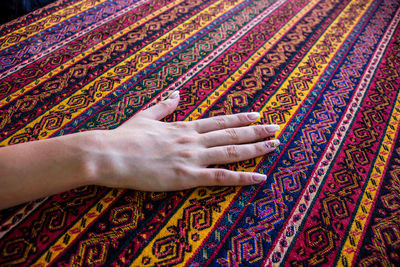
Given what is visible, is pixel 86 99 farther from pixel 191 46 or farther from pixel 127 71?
pixel 191 46

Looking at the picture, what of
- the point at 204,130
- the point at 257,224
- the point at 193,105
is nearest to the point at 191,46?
the point at 193,105

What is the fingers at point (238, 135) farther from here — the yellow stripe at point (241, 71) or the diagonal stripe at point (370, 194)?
the diagonal stripe at point (370, 194)

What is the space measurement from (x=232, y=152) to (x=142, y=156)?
279 millimetres

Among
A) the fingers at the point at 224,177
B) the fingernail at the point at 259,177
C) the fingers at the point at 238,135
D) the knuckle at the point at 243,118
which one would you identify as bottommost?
the fingernail at the point at 259,177

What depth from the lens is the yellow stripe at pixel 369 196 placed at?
24.7 inches

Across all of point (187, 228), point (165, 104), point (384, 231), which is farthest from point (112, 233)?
point (384, 231)

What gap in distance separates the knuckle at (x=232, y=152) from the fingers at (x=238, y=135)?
3cm

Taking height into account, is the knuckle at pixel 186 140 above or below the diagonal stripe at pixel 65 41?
below

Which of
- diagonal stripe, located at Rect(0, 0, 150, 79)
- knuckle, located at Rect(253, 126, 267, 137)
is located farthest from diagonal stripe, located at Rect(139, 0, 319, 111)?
diagonal stripe, located at Rect(0, 0, 150, 79)

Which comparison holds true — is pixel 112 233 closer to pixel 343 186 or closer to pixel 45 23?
pixel 343 186

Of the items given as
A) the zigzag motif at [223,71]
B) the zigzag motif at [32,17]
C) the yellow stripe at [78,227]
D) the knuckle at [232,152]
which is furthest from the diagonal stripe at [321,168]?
the zigzag motif at [32,17]

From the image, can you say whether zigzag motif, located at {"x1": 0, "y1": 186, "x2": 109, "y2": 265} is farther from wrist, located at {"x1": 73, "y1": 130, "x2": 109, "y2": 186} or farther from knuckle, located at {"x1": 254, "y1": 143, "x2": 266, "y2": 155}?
knuckle, located at {"x1": 254, "y1": 143, "x2": 266, "y2": 155}

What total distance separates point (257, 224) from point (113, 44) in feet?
3.34

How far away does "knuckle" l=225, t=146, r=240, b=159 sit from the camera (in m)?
0.74
